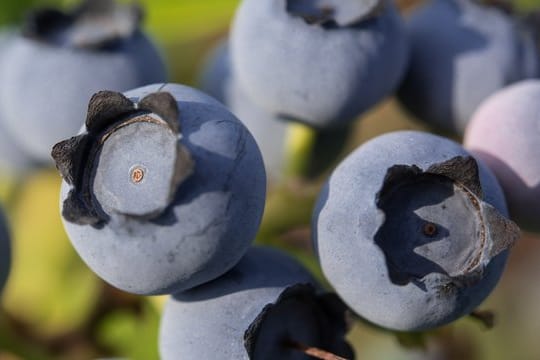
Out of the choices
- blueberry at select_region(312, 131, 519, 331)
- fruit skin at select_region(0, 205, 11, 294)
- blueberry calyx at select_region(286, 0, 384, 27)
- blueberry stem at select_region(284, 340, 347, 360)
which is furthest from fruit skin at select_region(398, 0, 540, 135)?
fruit skin at select_region(0, 205, 11, 294)

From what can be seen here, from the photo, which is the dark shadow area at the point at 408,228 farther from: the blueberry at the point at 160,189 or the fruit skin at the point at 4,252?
the fruit skin at the point at 4,252

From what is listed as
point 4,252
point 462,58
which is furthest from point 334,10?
point 4,252

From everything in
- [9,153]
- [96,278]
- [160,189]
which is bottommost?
[96,278]

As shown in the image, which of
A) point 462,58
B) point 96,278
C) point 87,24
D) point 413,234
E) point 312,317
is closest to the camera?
point 413,234

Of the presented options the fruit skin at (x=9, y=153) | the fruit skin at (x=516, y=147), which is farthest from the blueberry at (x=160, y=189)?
the fruit skin at (x=9, y=153)

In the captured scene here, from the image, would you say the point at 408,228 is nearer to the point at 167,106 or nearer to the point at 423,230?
the point at 423,230
